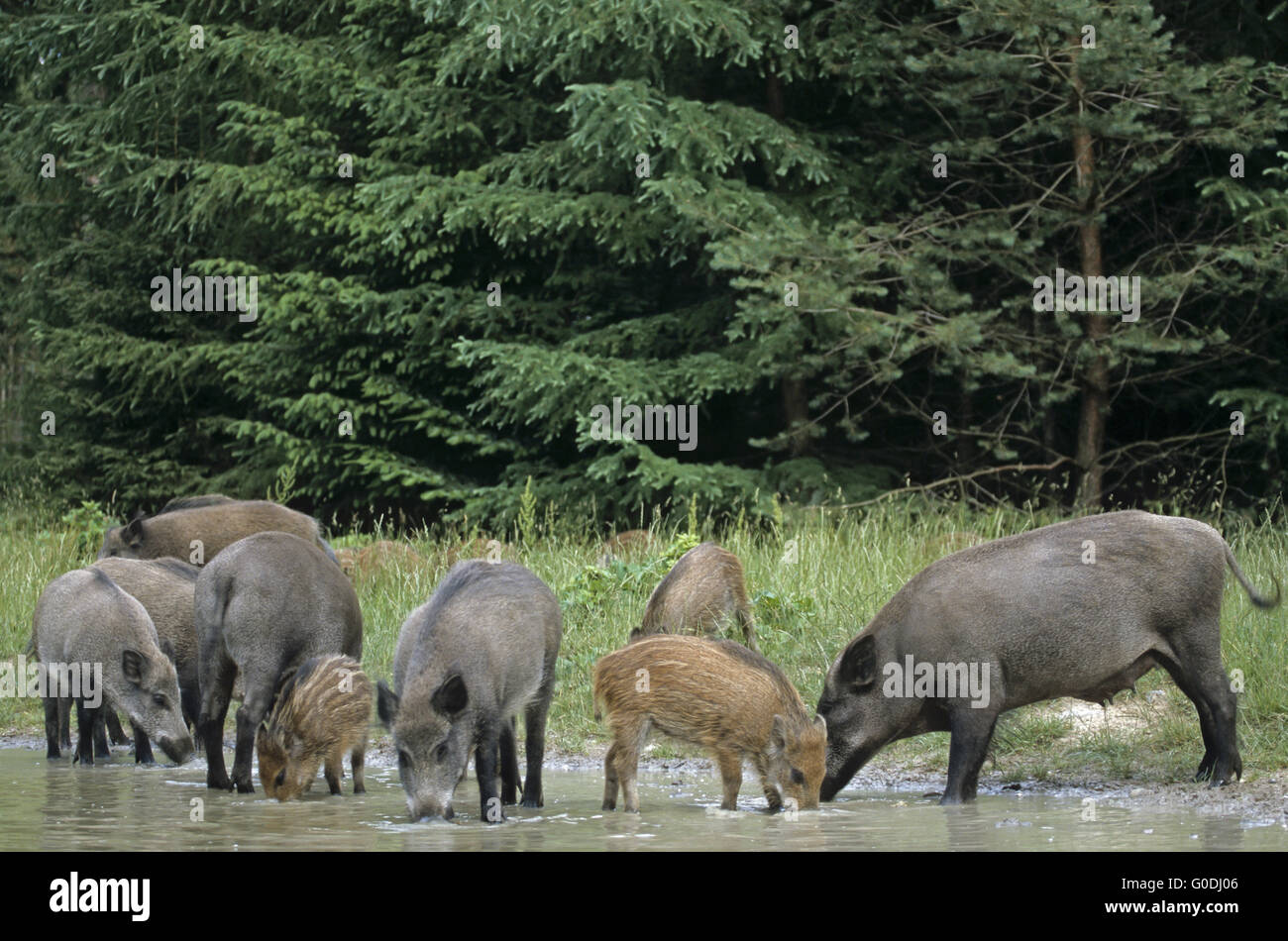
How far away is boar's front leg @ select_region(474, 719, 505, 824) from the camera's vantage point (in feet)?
22.0

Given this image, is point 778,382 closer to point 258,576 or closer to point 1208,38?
point 1208,38

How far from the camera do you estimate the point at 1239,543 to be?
38.8ft

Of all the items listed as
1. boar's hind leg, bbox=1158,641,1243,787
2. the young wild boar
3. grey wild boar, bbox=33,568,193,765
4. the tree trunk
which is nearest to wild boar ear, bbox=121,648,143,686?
grey wild boar, bbox=33,568,193,765

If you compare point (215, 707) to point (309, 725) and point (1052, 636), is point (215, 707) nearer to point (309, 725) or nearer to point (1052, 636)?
point (309, 725)

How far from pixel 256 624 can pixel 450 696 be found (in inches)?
63.3

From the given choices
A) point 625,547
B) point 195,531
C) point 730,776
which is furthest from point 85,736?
point 625,547

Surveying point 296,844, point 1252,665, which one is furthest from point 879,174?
point 296,844

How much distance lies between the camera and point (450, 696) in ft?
21.7

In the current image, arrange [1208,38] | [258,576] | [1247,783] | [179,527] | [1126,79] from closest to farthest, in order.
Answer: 1. [1247,783]
2. [258,576]
3. [179,527]
4. [1126,79]
5. [1208,38]

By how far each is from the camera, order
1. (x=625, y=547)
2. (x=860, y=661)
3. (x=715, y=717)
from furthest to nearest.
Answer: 1. (x=625, y=547)
2. (x=860, y=661)
3. (x=715, y=717)

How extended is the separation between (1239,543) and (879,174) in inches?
256

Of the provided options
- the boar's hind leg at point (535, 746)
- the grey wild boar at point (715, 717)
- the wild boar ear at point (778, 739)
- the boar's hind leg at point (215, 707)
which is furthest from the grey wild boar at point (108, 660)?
the wild boar ear at point (778, 739)

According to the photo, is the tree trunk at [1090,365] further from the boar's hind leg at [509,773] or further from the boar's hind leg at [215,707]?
the boar's hind leg at [215,707]

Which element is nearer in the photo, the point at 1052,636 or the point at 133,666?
the point at 1052,636
